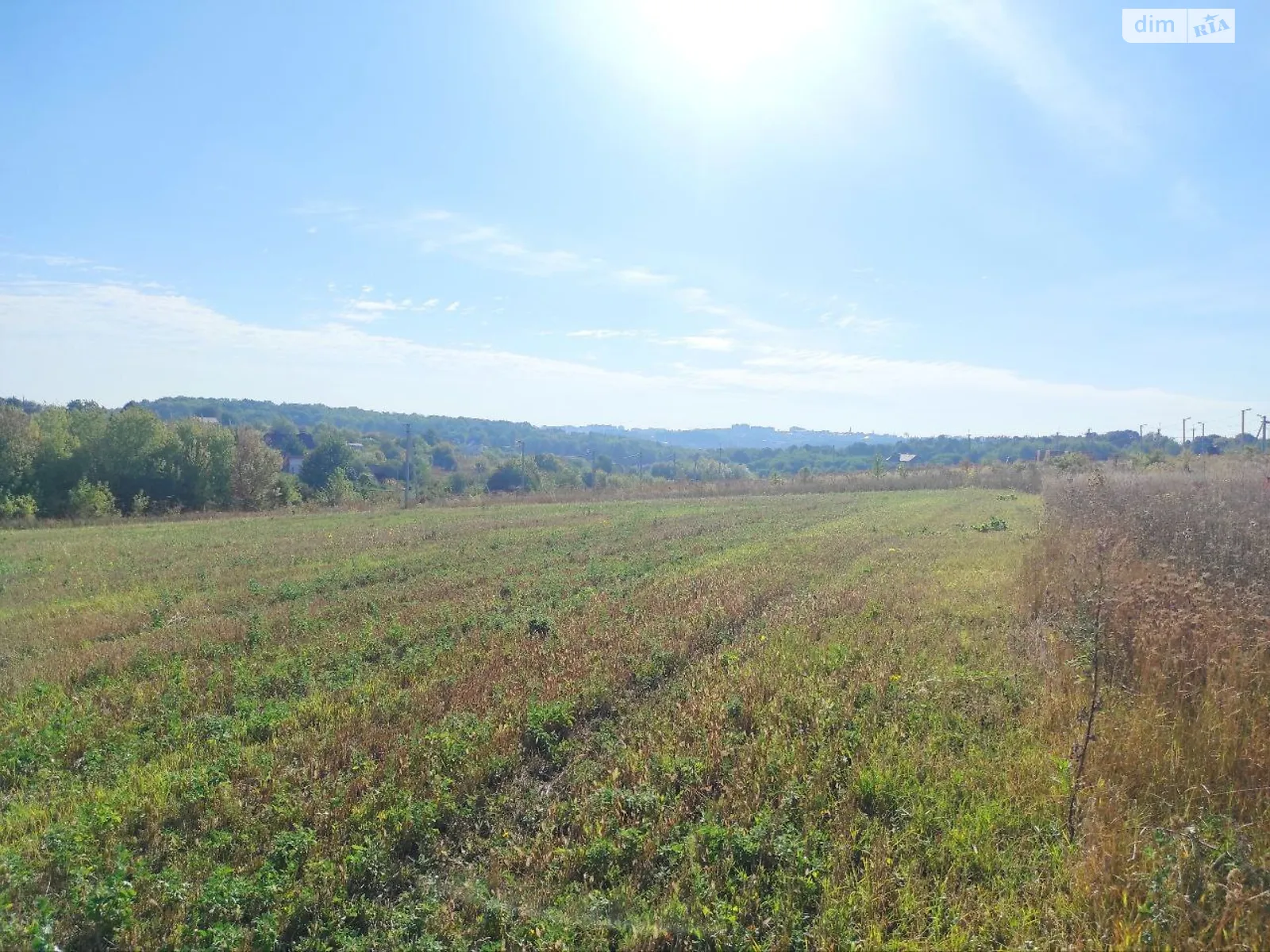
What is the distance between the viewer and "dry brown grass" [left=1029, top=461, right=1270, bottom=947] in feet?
14.0

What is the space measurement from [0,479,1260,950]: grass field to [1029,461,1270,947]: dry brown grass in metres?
0.28

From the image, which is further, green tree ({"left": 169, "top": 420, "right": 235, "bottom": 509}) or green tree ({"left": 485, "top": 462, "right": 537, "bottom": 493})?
green tree ({"left": 485, "top": 462, "right": 537, "bottom": 493})

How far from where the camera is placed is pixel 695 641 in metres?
10.7

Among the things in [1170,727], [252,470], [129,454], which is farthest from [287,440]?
[1170,727]

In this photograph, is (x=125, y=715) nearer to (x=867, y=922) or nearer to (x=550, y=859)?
(x=550, y=859)

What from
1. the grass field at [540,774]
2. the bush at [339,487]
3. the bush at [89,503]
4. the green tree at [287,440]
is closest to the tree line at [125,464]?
the bush at [89,503]

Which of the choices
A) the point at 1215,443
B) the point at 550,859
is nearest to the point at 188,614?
the point at 550,859

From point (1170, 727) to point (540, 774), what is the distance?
595 cm

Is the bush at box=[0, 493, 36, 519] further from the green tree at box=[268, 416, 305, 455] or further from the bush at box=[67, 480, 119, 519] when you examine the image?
the green tree at box=[268, 416, 305, 455]

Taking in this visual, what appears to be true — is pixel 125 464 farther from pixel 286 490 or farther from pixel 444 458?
pixel 444 458

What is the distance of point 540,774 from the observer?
6.62 m

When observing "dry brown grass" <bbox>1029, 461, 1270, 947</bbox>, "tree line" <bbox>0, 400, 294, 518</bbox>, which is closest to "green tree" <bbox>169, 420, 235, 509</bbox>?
"tree line" <bbox>0, 400, 294, 518</bbox>

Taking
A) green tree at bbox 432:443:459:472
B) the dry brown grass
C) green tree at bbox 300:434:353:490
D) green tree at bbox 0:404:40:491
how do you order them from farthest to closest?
green tree at bbox 432:443:459:472 → green tree at bbox 300:434:353:490 → green tree at bbox 0:404:40:491 → the dry brown grass

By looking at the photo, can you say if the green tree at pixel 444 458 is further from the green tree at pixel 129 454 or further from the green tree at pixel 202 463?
the green tree at pixel 129 454
